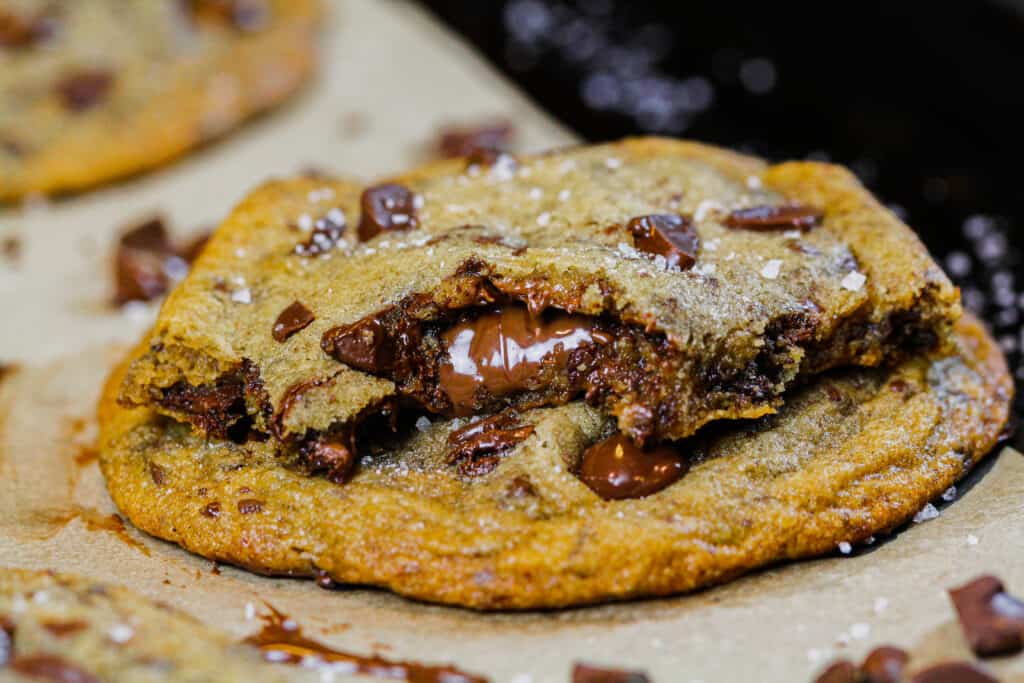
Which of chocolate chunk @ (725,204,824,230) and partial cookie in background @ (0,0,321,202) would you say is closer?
chocolate chunk @ (725,204,824,230)

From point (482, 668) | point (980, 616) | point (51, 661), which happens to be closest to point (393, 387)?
point (482, 668)

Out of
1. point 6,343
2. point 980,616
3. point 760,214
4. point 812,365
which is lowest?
point 6,343

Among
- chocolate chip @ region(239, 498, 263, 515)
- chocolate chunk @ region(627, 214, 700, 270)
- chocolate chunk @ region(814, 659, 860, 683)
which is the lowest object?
chocolate chip @ region(239, 498, 263, 515)

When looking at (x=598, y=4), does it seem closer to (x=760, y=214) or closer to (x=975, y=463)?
(x=760, y=214)

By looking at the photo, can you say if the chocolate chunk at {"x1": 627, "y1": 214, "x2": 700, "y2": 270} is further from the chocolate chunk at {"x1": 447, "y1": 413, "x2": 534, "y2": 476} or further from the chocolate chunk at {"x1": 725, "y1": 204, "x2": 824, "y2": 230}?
the chocolate chunk at {"x1": 447, "y1": 413, "x2": 534, "y2": 476}

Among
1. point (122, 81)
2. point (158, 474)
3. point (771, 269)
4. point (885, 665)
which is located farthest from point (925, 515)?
point (122, 81)

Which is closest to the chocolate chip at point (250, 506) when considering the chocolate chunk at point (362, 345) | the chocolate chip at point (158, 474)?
the chocolate chip at point (158, 474)

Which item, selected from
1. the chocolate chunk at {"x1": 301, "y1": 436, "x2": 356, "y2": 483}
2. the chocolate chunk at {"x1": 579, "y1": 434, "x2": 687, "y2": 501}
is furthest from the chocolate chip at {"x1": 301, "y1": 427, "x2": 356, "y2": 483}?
the chocolate chunk at {"x1": 579, "y1": 434, "x2": 687, "y2": 501}
